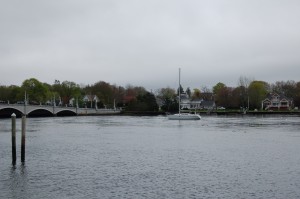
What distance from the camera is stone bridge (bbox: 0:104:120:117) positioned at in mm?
124500

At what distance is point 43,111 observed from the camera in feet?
490

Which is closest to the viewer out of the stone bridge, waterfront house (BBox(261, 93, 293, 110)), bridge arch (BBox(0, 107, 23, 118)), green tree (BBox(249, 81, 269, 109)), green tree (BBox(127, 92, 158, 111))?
the stone bridge

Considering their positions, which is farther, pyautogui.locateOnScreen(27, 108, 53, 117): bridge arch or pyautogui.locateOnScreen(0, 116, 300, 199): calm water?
pyautogui.locateOnScreen(27, 108, 53, 117): bridge arch

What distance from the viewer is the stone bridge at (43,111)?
124m

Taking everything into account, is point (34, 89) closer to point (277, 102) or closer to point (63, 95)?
point (63, 95)

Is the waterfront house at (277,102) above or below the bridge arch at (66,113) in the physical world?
above

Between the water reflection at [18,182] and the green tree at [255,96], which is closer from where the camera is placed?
the water reflection at [18,182]

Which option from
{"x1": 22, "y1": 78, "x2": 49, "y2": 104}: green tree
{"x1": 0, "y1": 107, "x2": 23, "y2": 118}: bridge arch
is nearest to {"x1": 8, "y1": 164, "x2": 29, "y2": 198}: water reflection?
{"x1": 0, "y1": 107, "x2": 23, "y2": 118}: bridge arch

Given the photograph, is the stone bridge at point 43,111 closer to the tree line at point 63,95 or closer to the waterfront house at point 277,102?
the tree line at point 63,95

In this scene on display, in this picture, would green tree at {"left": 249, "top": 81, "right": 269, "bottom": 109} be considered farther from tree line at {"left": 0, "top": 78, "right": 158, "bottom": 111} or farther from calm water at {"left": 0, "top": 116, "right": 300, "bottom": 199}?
calm water at {"left": 0, "top": 116, "right": 300, "bottom": 199}

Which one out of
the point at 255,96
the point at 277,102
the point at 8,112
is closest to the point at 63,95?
the point at 8,112

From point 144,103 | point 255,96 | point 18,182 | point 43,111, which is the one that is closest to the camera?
point 18,182

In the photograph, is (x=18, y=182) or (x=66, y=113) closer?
(x=18, y=182)

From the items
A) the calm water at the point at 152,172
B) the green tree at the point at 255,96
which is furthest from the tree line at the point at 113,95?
the calm water at the point at 152,172
